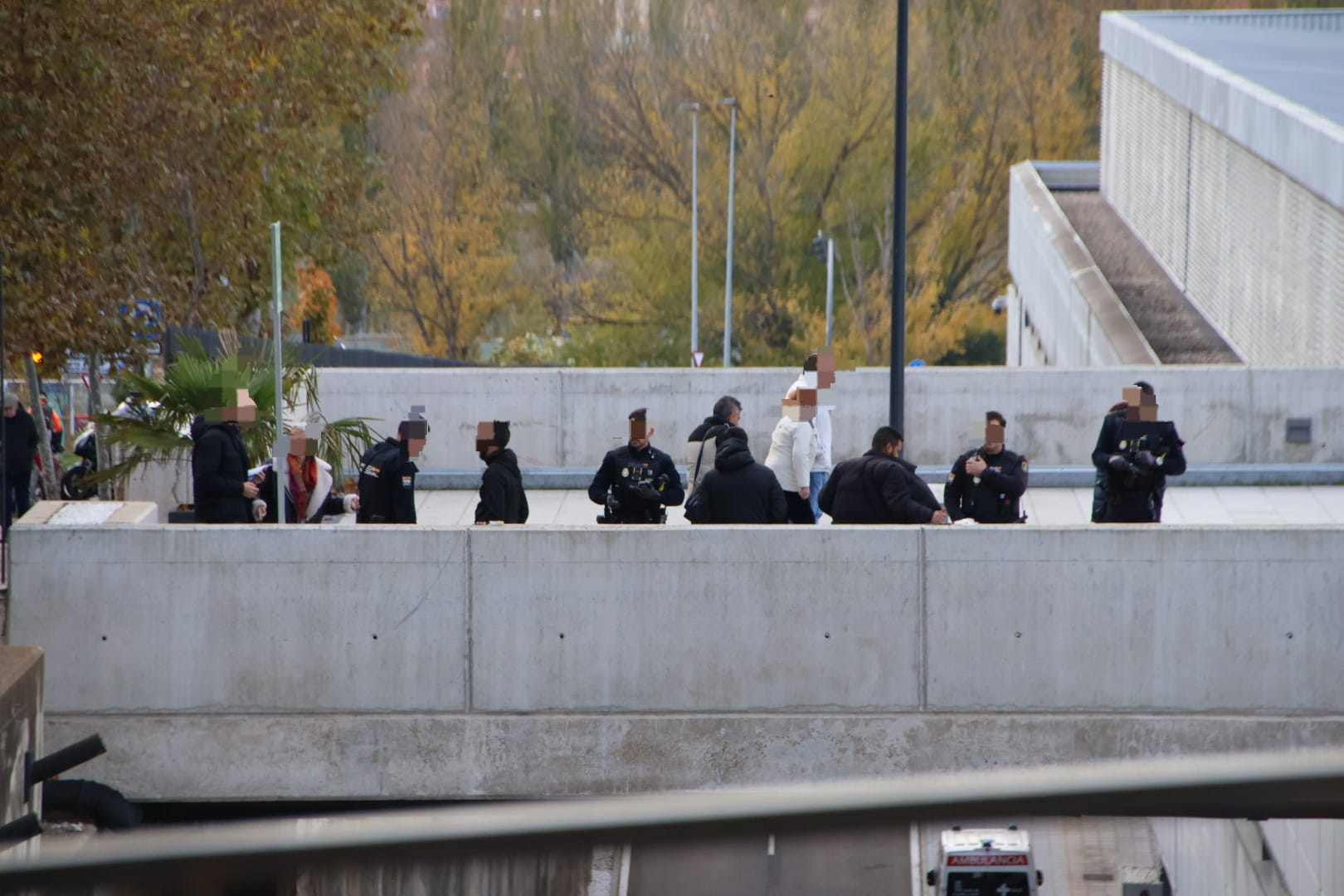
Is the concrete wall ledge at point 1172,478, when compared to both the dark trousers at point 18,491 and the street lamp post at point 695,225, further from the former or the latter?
the street lamp post at point 695,225

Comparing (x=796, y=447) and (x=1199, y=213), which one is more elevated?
(x=1199, y=213)

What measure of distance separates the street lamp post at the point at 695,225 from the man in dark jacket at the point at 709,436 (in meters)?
36.8

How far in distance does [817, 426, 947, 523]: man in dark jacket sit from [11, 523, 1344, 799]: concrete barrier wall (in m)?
0.69

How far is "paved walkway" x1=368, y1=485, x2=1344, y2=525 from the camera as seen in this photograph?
17172 millimetres

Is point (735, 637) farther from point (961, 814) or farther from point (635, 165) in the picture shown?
point (635, 165)

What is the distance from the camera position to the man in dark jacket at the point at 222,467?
11.0m

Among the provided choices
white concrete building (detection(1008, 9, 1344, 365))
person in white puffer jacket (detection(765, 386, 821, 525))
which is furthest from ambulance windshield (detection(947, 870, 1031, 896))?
white concrete building (detection(1008, 9, 1344, 365))

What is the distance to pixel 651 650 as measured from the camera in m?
10.1

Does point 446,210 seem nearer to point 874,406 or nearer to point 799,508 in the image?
point 874,406

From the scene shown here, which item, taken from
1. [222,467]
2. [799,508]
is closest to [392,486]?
[222,467]

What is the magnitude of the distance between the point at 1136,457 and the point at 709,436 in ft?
10.0

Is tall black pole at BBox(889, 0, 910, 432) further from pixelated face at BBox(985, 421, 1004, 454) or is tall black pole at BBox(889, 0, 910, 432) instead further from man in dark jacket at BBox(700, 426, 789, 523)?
man in dark jacket at BBox(700, 426, 789, 523)

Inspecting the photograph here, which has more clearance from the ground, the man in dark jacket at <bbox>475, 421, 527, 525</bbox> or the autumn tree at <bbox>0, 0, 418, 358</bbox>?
the autumn tree at <bbox>0, 0, 418, 358</bbox>

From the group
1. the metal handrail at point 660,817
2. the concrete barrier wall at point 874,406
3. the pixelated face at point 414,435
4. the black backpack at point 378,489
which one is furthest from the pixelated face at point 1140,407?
the metal handrail at point 660,817
